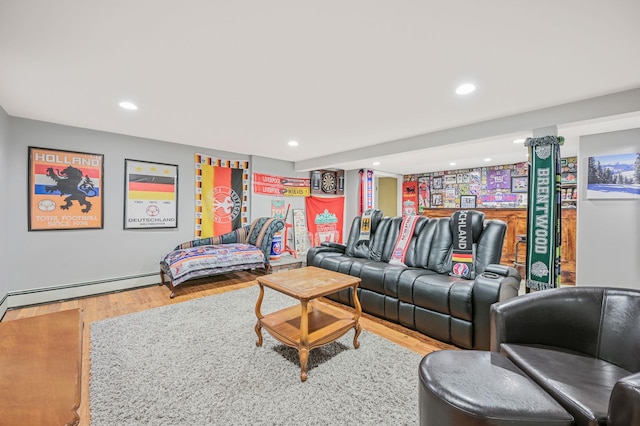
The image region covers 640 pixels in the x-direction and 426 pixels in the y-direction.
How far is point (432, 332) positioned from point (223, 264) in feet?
9.49

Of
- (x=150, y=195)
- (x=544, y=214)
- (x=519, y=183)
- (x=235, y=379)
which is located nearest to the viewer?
(x=235, y=379)

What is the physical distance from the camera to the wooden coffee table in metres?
1.91

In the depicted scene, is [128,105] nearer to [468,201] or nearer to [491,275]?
[491,275]

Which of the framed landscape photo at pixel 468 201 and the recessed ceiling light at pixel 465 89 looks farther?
the framed landscape photo at pixel 468 201

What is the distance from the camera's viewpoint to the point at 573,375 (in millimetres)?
1195

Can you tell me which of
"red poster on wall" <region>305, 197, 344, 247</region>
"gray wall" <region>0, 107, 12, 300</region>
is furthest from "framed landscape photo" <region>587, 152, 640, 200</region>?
"gray wall" <region>0, 107, 12, 300</region>

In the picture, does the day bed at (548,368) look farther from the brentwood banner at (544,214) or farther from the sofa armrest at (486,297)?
the brentwood banner at (544,214)

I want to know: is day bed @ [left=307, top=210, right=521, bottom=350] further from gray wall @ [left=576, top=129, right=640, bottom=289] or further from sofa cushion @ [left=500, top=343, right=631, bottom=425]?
gray wall @ [left=576, top=129, right=640, bottom=289]

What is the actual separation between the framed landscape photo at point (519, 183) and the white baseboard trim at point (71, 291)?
7.00m

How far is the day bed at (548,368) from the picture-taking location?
0.98 m

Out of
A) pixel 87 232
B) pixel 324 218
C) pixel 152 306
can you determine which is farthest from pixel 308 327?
pixel 324 218

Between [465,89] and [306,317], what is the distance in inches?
92.2

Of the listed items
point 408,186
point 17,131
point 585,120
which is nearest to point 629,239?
point 585,120

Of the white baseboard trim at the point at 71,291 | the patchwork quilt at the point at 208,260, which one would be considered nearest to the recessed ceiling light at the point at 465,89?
the patchwork quilt at the point at 208,260
